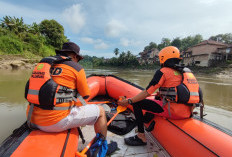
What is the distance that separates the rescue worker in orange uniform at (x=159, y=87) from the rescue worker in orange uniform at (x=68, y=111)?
65 cm

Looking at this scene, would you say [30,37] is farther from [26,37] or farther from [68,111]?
[68,111]

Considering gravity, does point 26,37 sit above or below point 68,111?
above

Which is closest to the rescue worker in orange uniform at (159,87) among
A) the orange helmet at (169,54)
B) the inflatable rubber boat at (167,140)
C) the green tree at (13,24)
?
the orange helmet at (169,54)

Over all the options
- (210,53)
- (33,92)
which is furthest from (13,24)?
(210,53)

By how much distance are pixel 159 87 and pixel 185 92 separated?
34cm

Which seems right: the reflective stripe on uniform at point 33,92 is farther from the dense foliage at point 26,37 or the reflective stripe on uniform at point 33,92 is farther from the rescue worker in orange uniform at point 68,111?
the dense foliage at point 26,37

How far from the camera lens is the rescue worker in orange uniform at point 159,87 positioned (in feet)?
5.32

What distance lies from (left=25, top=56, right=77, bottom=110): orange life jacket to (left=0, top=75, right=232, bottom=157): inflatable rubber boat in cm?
32

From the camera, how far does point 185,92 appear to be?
1.53 meters

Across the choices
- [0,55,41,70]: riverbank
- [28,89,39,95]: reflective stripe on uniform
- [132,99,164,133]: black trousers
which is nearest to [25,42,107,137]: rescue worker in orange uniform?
[28,89,39,95]: reflective stripe on uniform

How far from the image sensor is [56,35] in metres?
20.6

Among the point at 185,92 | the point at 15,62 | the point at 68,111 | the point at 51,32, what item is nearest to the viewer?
the point at 68,111

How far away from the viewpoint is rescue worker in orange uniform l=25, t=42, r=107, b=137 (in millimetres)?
1186

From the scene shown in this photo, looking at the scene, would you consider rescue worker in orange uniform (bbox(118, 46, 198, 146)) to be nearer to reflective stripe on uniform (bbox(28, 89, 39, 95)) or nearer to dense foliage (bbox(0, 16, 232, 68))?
reflective stripe on uniform (bbox(28, 89, 39, 95))
